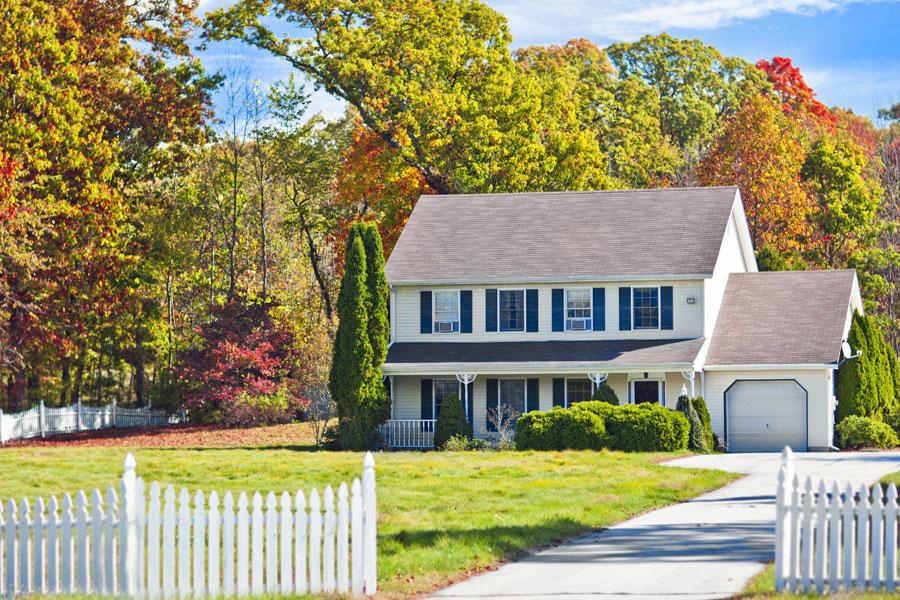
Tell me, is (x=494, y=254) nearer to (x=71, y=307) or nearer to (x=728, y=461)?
(x=728, y=461)

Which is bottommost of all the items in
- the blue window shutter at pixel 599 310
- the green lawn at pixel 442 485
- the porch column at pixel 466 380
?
the green lawn at pixel 442 485

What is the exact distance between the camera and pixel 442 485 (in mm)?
22344

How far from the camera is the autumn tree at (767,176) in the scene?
177 feet

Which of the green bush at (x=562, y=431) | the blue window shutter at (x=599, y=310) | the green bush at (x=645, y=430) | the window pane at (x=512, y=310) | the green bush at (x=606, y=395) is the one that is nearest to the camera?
the green bush at (x=645, y=430)

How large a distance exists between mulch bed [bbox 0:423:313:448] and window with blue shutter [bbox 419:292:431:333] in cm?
527

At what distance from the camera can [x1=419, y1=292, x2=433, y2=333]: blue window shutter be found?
130 feet

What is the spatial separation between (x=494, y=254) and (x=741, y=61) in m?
48.3

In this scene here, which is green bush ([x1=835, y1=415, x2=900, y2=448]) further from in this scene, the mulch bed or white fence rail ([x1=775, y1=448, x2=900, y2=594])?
white fence rail ([x1=775, y1=448, x2=900, y2=594])

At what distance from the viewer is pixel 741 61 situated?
270 feet

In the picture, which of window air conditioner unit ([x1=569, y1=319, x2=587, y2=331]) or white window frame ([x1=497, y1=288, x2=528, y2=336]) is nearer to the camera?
window air conditioner unit ([x1=569, y1=319, x2=587, y2=331])

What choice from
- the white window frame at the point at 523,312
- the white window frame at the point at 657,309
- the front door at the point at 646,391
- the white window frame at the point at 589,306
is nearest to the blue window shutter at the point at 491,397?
the white window frame at the point at 523,312

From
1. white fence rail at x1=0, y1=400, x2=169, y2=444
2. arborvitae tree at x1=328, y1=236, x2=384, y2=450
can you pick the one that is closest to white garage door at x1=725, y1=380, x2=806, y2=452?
arborvitae tree at x1=328, y1=236, x2=384, y2=450

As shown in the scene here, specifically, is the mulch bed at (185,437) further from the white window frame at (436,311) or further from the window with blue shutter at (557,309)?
the window with blue shutter at (557,309)

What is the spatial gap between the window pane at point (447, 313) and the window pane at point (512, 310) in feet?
5.12
